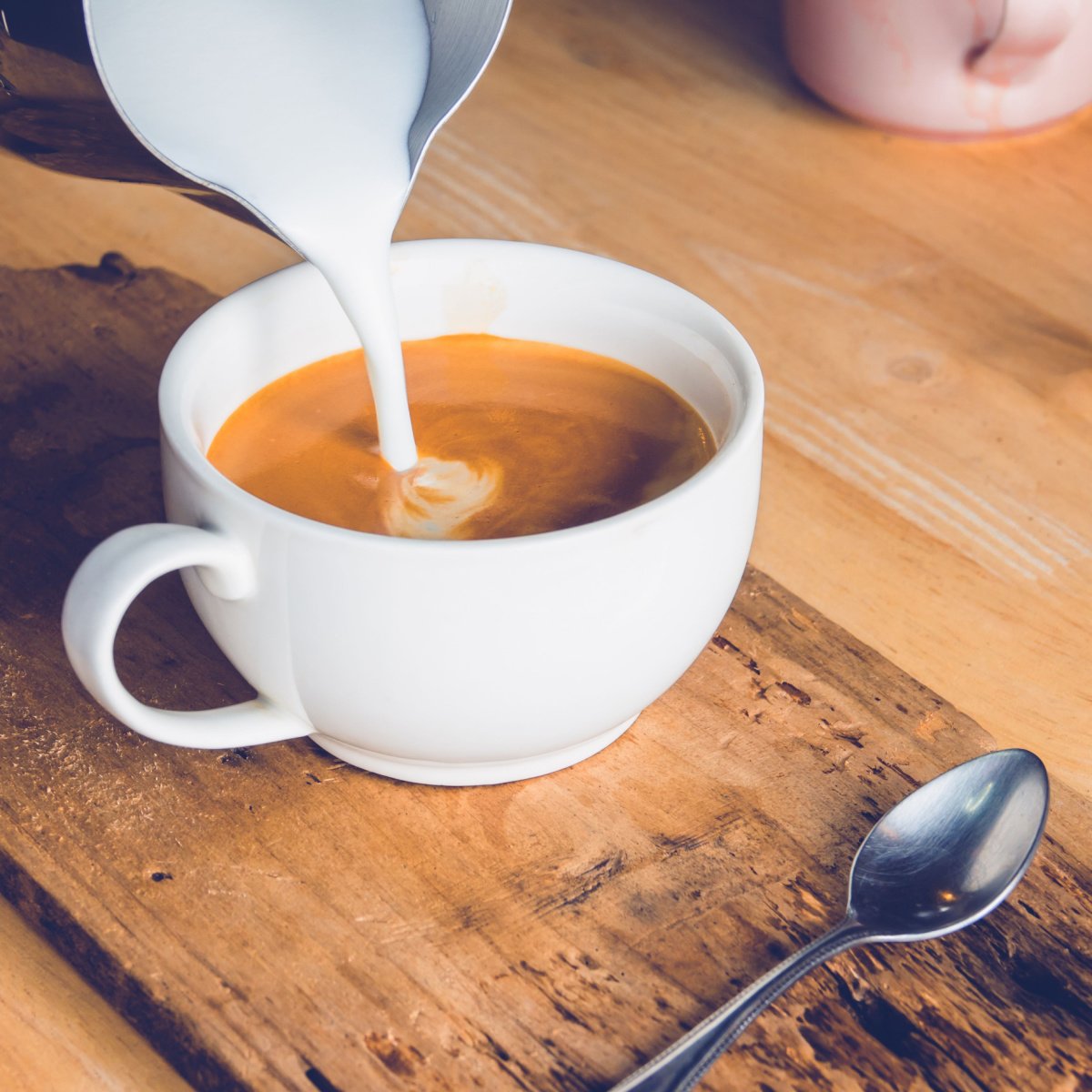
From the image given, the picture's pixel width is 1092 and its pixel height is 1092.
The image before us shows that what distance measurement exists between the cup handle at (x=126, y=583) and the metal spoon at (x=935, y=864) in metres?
0.25

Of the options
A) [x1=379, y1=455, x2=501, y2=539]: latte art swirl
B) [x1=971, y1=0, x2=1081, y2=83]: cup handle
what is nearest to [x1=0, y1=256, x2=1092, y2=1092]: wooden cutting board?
[x1=379, y1=455, x2=501, y2=539]: latte art swirl

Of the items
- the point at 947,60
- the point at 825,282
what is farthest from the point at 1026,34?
the point at 825,282

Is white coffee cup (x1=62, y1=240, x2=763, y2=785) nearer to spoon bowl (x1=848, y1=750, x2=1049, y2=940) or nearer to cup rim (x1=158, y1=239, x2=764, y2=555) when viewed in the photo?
cup rim (x1=158, y1=239, x2=764, y2=555)

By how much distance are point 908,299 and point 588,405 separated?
1.29 ft

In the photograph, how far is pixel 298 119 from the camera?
2.21 feet

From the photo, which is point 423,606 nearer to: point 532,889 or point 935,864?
point 532,889

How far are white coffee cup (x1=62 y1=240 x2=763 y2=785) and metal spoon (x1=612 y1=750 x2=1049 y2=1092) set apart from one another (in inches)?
4.7

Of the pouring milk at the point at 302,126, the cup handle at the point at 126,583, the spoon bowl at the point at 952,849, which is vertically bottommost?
the spoon bowl at the point at 952,849

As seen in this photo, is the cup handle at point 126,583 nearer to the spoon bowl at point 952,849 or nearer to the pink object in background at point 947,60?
the spoon bowl at point 952,849

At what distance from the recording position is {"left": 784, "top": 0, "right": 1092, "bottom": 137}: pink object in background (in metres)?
1.04

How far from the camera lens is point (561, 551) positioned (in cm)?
53

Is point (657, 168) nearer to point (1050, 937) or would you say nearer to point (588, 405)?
point (588, 405)

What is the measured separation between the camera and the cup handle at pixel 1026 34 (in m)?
1.00

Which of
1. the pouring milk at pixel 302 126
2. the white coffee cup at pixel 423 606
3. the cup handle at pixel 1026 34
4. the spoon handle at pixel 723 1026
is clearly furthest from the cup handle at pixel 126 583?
the cup handle at pixel 1026 34
